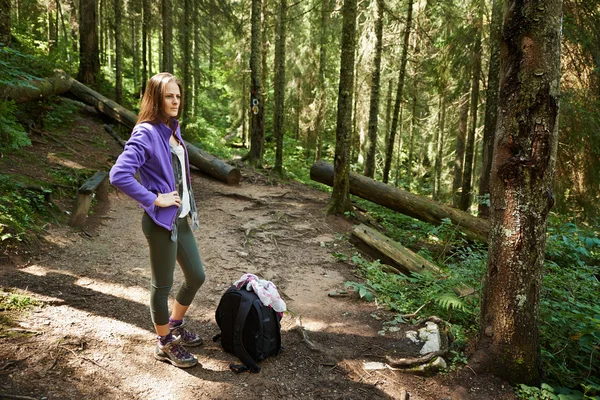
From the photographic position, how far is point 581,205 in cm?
899

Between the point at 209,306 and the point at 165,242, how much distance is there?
1.94 m

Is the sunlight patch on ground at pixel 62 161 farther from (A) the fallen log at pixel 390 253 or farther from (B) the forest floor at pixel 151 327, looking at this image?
(A) the fallen log at pixel 390 253

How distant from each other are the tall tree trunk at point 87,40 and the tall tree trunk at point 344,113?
1047 centimetres

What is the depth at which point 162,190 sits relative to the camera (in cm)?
313

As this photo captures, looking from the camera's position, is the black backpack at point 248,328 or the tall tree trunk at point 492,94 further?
the tall tree trunk at point 492,94

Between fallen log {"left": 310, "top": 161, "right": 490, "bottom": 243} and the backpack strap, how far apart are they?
5581 mm

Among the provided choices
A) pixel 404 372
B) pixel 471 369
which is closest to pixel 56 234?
pixel 404 372

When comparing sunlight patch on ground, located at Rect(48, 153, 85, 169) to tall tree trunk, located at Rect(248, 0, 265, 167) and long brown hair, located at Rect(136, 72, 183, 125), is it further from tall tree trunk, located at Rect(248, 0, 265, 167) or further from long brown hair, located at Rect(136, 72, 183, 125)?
long brown hair, located at Rect(136, 72, 183, 125)

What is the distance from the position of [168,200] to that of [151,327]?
172 centimetres

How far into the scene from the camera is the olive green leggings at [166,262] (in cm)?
309

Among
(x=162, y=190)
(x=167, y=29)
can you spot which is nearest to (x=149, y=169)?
(x=162, y=190)

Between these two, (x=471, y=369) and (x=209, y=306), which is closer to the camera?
(x=471, y=369)

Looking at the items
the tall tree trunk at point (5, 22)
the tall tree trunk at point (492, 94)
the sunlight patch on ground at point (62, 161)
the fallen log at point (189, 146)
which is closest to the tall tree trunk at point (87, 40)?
the fallen log at point (189, 146)

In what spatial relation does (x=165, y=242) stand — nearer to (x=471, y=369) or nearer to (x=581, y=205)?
(x=471, y=369)
